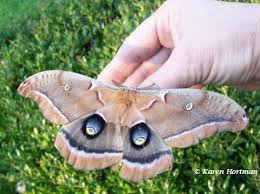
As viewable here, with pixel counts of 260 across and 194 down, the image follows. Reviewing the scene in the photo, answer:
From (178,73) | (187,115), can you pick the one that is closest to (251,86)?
(178,73)

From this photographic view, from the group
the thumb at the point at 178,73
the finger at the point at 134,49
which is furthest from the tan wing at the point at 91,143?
the finger at the point at 134,49

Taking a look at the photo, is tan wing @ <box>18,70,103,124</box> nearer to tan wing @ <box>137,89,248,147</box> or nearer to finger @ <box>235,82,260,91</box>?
tan wing @ <box>137,89,248,147</box>

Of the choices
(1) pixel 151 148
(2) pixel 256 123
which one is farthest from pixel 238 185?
(1) pixel 151 148

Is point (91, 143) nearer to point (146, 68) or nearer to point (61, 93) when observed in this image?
point (61, 93)

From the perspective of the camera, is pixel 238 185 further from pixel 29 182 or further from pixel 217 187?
pixel 29 182

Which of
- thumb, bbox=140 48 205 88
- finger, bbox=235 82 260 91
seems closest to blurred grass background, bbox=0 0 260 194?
finger, bbox=235 82 260 91

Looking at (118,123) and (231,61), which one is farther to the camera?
(231,61)
